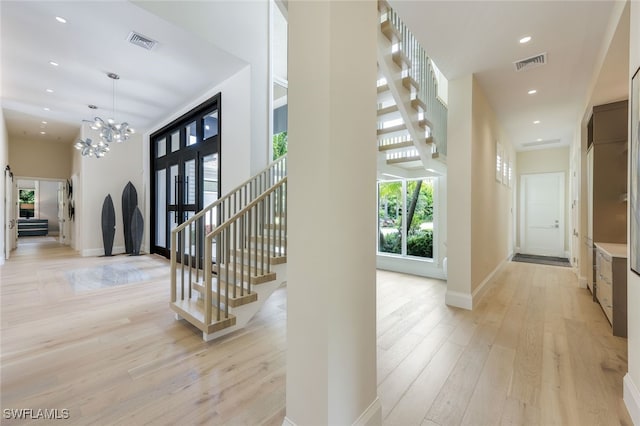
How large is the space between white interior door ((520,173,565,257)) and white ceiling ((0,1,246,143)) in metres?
8.06

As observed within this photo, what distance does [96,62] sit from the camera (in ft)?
A: 13.8

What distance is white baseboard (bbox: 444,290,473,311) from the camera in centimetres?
336

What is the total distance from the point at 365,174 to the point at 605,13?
2726 mm

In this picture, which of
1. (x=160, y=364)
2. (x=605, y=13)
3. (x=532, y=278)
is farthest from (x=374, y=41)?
(x=532, y=278)

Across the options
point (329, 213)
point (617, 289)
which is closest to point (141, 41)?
point (329, 213)

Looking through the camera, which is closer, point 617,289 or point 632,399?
point 632,399

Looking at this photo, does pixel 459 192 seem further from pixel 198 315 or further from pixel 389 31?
pixel 198 315

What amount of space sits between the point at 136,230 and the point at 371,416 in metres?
7.87

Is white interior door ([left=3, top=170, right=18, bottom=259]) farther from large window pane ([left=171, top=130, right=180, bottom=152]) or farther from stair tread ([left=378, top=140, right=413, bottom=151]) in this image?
stair tread ([left=378, top=140, right=413, bottom=151])

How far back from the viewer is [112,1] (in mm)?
3062

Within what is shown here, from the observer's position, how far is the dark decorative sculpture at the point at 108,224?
713 centimetres

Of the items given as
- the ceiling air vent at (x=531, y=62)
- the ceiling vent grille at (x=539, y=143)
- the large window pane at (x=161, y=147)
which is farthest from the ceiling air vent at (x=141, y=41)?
the ceiling vent grille at (x=539, y=143)

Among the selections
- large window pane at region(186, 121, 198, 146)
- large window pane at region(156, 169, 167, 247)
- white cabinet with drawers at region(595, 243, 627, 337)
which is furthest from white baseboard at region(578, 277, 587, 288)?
large window pane at region(156, 169, 167, 247)

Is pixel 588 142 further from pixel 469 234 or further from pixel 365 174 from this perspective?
pixel 365 174
